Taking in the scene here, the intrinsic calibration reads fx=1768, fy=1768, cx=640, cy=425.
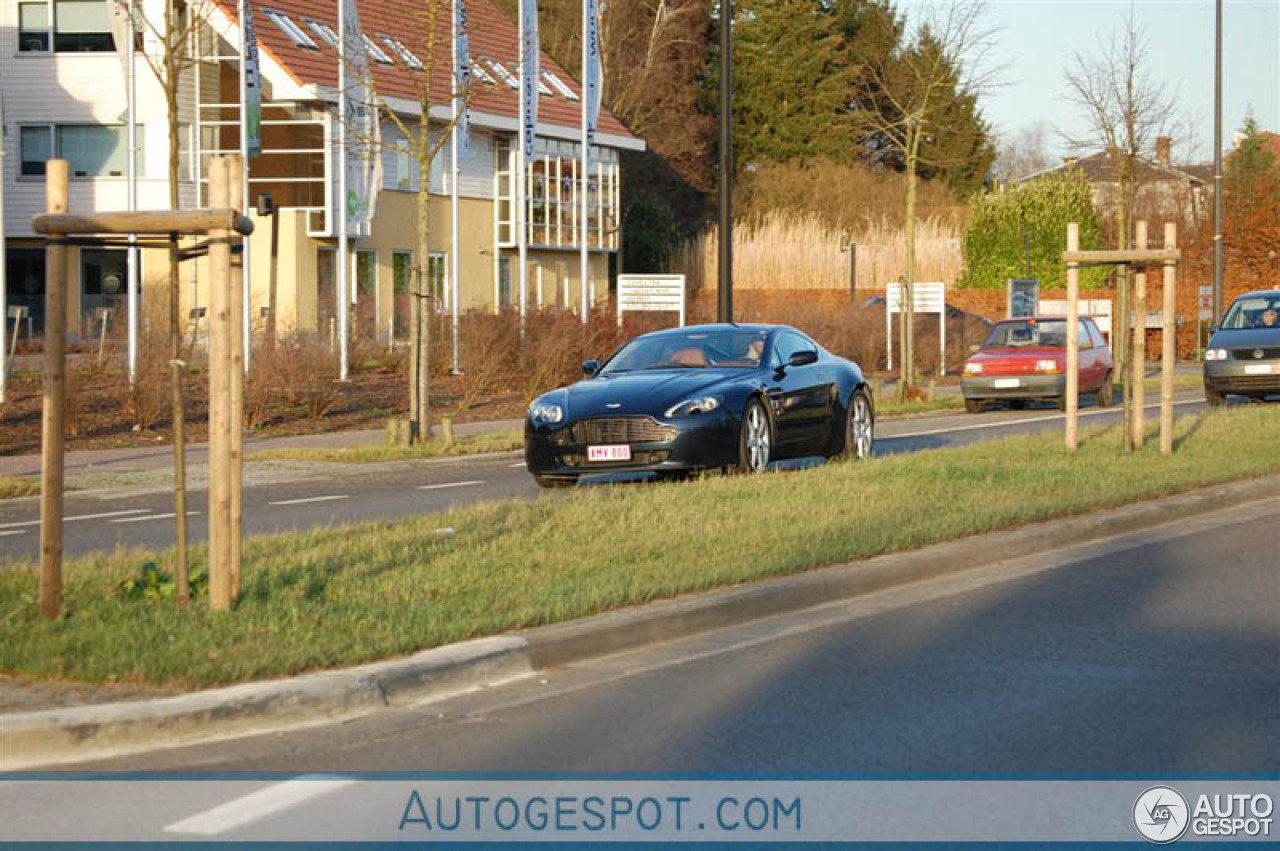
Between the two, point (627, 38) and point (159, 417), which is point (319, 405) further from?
point (627, 38)

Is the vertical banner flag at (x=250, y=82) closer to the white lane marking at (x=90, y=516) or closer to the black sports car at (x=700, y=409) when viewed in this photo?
the black sports car at (x=700, y=409)

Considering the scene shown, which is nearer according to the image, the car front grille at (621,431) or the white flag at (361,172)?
the car front grille at (621,431)

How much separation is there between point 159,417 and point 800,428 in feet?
32.7

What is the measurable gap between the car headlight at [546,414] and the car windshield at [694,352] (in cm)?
132

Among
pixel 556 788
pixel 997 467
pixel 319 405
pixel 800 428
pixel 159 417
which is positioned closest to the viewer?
pixel 556 788

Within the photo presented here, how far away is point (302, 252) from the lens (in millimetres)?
39469

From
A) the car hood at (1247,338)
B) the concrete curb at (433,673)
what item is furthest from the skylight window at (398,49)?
the concrete curb at (433,673)

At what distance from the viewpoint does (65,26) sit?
40875mm

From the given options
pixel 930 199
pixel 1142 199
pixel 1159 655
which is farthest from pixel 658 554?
pixel 930 199

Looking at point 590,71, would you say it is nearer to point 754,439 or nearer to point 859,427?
point 859,427

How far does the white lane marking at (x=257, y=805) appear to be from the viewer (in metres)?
5.73

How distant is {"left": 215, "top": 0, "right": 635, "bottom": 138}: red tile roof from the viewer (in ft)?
120

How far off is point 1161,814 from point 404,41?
2782 centimetres

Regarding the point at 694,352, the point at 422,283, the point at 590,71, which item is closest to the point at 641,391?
the point at 694,352
